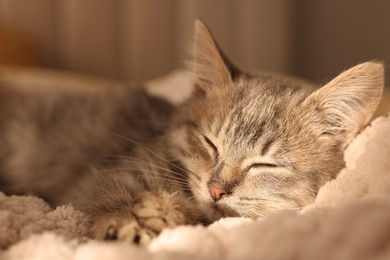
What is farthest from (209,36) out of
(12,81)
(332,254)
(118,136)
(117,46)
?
(117,46)

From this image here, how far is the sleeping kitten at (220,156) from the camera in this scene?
42.3 inches

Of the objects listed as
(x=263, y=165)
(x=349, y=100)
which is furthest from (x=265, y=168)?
(x=349, y=100)

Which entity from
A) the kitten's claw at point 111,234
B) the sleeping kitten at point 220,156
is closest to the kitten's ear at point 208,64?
the sleeping kitten at point 220,156

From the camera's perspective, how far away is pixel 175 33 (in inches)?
132

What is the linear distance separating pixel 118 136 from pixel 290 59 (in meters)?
2.36

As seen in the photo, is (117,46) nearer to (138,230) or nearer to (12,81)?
(12,81)

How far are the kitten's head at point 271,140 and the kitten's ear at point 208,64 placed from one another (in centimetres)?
4

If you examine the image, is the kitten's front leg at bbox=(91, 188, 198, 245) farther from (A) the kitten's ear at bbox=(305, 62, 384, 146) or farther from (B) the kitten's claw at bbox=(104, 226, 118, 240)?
(A) the kitten's ear at bbox=(305, 62, 384, 146)

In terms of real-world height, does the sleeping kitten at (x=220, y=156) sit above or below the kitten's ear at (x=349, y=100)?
below

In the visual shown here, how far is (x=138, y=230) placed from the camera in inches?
36.4

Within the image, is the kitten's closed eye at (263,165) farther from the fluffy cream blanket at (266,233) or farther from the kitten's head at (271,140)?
the fluffy cream blanket at (266,233)

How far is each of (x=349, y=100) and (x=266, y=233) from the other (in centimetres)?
57

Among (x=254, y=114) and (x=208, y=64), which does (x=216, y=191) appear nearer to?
(x=254, y=114)

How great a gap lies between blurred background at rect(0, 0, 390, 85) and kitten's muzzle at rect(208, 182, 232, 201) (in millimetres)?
1976
